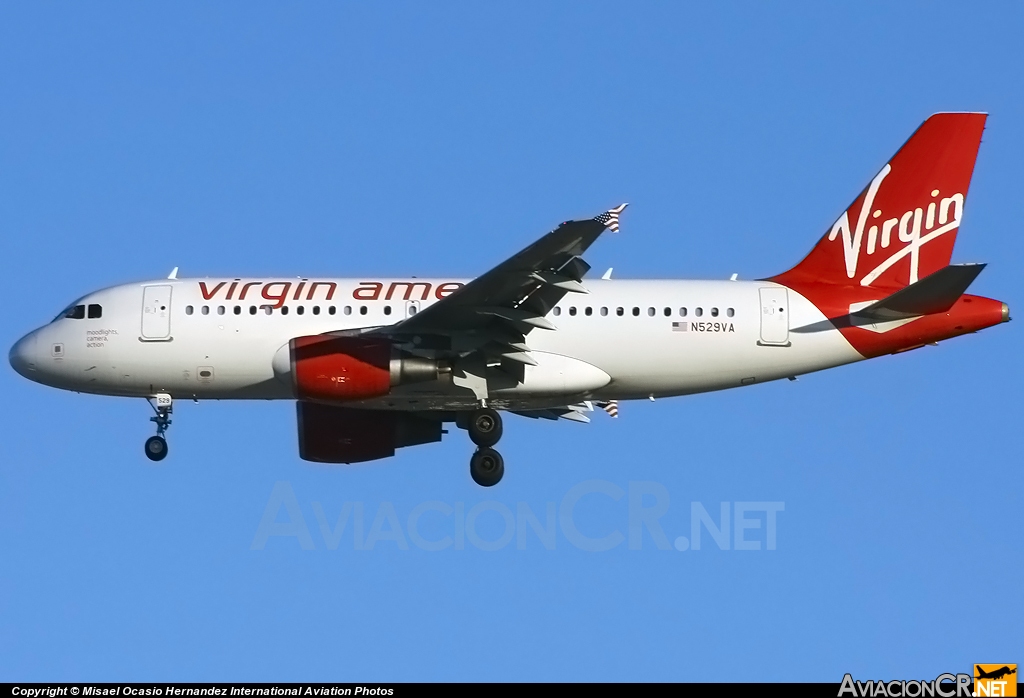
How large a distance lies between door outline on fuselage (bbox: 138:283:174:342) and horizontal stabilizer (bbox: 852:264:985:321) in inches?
648

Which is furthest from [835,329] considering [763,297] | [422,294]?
[422,294]

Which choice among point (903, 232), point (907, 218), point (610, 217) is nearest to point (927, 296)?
point (903, 232)

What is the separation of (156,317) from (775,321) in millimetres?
14818

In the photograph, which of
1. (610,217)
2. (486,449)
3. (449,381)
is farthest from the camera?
(486,449)

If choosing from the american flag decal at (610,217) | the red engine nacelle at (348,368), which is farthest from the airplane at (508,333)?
the american flag decal at (610,217)

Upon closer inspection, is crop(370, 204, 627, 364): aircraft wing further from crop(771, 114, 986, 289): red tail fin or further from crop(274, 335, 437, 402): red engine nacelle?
crop(771, 114, 986, 289): red tail fin

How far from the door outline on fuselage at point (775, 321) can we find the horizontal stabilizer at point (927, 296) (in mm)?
1669

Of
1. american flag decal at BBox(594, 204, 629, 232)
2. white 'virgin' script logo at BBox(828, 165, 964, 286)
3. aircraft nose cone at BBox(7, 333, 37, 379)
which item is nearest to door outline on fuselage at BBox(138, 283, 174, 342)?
aircraft nose cone at BBox(7, 333, 37, 379)

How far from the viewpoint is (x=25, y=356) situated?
4212 cm

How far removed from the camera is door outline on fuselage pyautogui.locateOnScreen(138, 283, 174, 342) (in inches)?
1608

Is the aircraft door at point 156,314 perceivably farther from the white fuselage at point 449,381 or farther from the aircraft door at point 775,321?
the aircraft door at point 775,321

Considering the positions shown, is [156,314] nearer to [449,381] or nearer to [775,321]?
[449,381]

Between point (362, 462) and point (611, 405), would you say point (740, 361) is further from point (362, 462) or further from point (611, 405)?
point (362, 462)

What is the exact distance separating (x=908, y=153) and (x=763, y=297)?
5.55 metres
